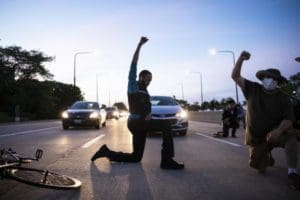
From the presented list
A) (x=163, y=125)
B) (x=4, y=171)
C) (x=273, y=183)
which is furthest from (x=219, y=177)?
(x=4, y=171)

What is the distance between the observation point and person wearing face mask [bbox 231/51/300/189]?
19.1 ft

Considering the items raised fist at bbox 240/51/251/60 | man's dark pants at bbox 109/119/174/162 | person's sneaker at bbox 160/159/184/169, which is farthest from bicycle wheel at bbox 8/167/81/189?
raised fist at bbox 240/51/251/60

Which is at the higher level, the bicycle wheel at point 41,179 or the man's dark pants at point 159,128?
the man's dark pants at point 159,128

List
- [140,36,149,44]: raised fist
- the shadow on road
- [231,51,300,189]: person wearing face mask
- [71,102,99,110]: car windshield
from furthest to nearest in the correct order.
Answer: [71,102,99,110]: car windshield
[140,36,149,44]: raised fist
[231,51,300,189]: person wearing face mask
the shadow on road

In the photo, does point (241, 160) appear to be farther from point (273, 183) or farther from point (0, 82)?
point (0, 82)

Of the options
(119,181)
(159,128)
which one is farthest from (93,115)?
(119,181)

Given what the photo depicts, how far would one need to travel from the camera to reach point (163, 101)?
17250 millimetres

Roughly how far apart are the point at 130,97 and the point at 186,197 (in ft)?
8.46

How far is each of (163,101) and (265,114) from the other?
11.2 metres

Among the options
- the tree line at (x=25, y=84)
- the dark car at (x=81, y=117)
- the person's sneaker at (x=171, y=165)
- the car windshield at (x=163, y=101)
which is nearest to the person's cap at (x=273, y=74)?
the person's sneaker at (x=171, y=165)

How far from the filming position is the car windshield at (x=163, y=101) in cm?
1690

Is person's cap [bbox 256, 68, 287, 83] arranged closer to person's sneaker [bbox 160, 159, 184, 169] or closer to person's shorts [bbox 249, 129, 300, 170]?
person's shorts [bbox 249, 129, 300, 170]

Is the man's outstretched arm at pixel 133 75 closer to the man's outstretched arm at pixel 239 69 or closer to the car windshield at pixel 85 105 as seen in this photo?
the man's outstretched arm at pixel 239 69

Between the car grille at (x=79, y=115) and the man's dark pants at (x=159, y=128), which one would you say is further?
the car grille at (x=79, y=115)
